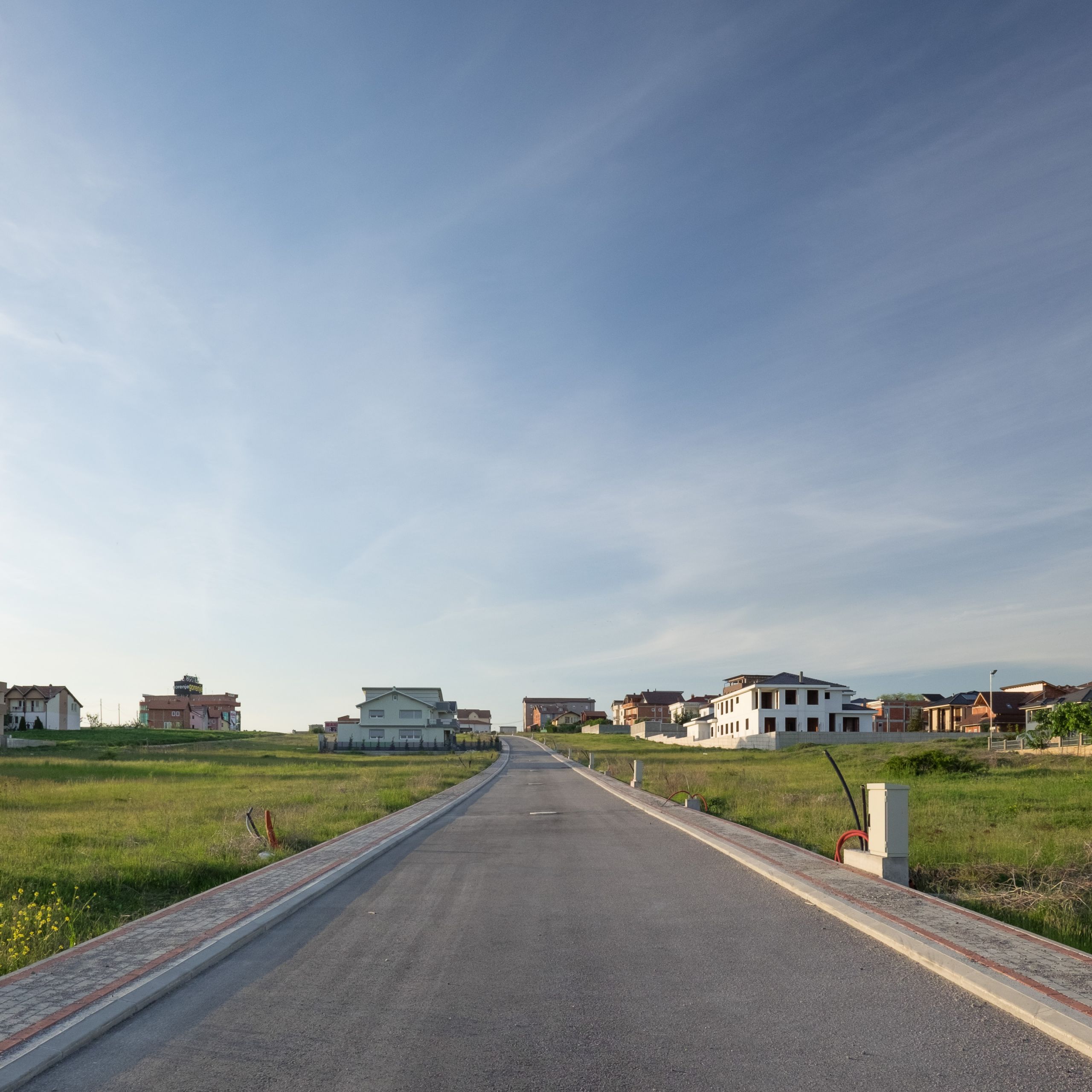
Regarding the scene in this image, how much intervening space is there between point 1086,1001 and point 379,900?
7.20 m

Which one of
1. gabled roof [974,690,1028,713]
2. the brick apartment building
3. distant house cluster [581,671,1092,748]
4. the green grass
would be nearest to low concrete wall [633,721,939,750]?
distant house cluster [581,671,1092,748]

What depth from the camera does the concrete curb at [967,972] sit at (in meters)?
5.66

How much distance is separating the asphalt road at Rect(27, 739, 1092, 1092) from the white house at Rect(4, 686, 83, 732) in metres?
121

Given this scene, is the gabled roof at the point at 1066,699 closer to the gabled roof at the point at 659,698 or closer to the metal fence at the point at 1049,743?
the metal fence at the point at 1049,743

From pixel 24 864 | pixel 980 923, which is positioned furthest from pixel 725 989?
pixel 24 864

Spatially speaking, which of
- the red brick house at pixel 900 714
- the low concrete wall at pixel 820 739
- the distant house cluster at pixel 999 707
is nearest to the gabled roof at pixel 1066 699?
the distant house cluster at pixel 999 707

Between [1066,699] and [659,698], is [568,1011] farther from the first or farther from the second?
[659,698]

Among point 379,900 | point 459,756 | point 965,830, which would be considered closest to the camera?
point 379,900

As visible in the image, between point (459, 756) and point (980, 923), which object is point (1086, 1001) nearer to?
point (980, 923)

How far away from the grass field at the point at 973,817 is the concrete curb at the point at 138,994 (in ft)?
25.7

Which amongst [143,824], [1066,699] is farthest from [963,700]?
[143,824]

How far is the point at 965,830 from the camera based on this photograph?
56.8 feet

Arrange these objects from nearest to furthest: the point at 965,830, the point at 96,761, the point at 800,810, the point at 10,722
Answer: the point at 965,830
the point at 800,810
the point at 96,761
the point at 10,722

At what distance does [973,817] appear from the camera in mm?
19672
